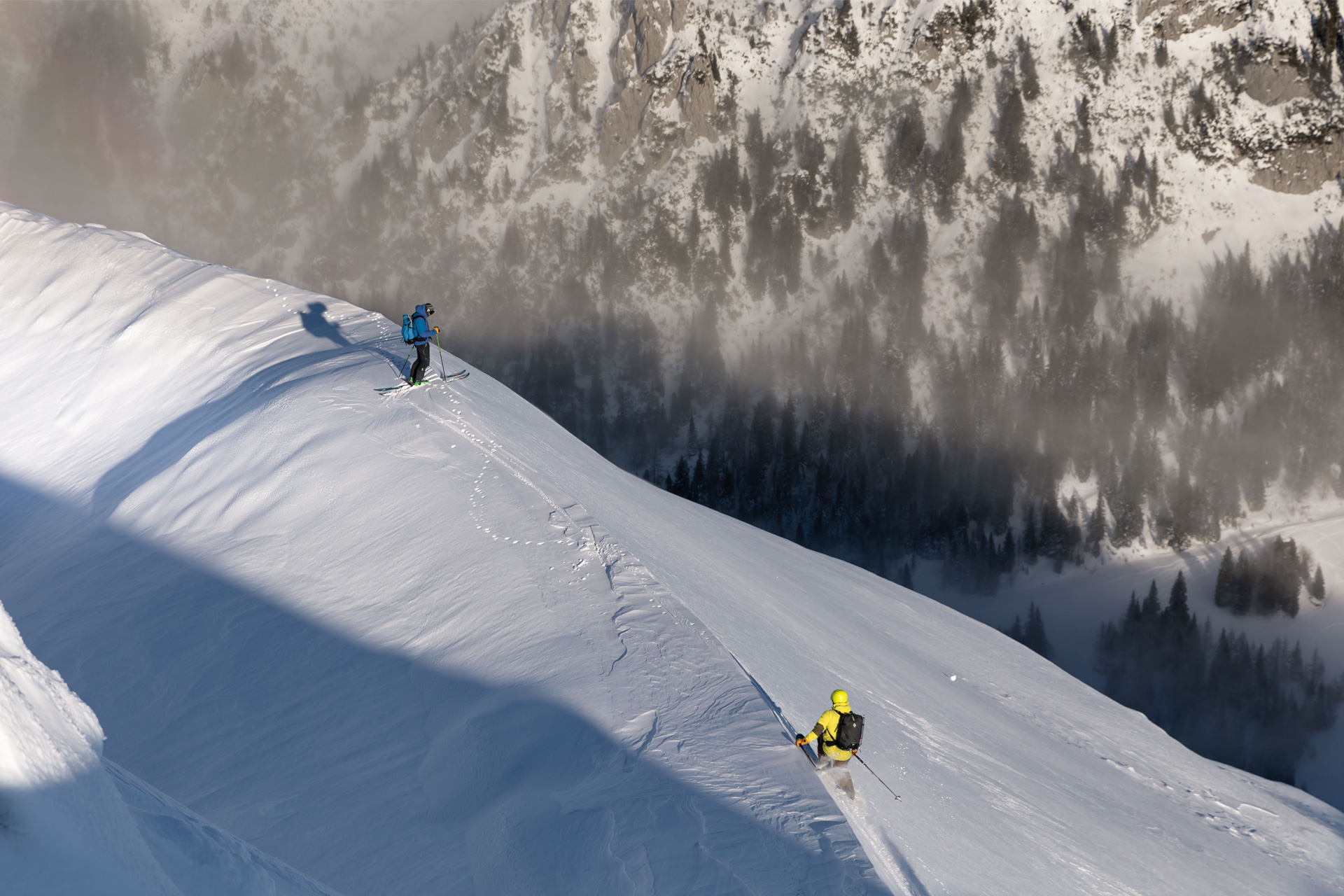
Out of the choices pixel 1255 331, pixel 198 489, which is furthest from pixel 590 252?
pixel 198 489

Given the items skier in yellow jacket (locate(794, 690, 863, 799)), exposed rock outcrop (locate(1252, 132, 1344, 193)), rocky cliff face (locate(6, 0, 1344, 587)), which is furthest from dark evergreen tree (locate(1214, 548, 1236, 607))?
skier in yellow jacket (locate(794, 690, 863, 799))

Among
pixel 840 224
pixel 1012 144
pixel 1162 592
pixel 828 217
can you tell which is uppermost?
pixel 1012 144

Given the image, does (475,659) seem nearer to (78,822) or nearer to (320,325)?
(78,822)

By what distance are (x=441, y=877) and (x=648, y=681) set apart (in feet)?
11.3

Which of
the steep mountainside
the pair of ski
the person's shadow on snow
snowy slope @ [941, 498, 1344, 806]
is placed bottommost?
snowy slope @ [941, 498, 1344, 806]

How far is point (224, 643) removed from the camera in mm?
12070

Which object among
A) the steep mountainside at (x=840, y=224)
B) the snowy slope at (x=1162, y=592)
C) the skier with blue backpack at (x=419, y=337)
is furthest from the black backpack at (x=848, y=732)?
the steep mountainside at (x=840, y=224)

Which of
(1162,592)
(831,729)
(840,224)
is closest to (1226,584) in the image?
(1162,592)

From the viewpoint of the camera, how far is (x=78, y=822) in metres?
4.88

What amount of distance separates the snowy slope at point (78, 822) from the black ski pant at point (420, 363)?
12.9 m

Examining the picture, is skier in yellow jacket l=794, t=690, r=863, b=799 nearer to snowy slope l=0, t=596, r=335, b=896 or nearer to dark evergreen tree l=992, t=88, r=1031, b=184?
snowy slope l=0, t=596, r=335, b=896

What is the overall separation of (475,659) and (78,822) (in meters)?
6.32

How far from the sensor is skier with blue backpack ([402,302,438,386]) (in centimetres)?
1781

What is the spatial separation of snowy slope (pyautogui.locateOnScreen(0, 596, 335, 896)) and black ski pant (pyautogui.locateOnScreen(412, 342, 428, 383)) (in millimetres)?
12864
